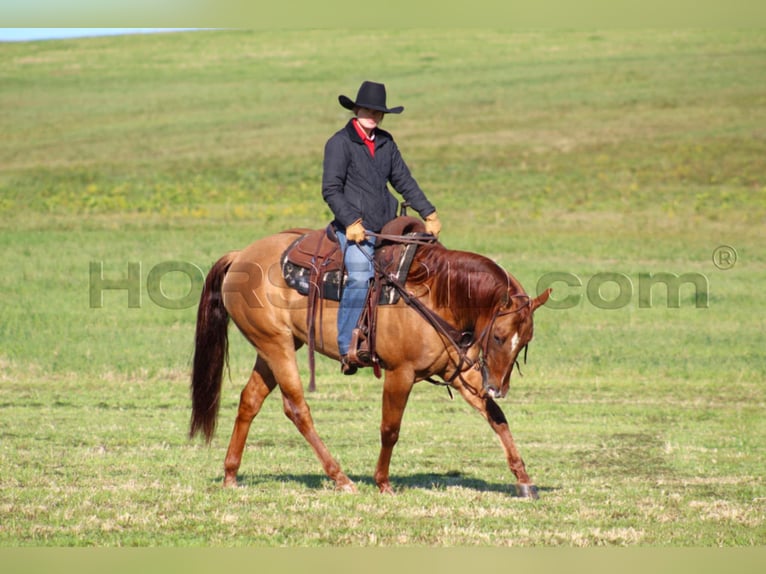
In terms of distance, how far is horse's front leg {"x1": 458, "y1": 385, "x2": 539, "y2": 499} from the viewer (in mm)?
8961

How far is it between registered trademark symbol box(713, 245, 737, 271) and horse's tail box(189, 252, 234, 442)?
59.5 feet

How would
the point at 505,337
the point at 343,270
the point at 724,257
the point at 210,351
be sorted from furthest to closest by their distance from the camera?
the point at 724,257 → the point at 210,351 → the point at 343,270 → the point at 505,337

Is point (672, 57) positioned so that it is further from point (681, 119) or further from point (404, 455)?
point (404, 455)

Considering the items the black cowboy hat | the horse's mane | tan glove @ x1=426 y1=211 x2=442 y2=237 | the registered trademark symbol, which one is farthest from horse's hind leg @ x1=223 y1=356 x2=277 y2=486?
the registered trademark symbol

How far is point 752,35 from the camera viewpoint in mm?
55469

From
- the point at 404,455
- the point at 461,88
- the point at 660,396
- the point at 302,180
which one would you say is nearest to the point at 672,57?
the point at 461,88

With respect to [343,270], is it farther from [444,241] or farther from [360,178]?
[444,241]

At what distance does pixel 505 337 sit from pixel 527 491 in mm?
1238

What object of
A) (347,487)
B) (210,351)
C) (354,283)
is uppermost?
(354,283)

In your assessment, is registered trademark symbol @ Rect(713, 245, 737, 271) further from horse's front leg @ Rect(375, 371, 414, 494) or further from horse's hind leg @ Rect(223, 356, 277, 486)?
horse's front leg @ Rect(375, 371, 414, 494)

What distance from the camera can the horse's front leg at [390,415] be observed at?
8.96 m

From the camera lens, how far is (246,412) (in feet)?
Result: 31.4

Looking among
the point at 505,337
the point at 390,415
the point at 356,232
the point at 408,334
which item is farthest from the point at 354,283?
the point at 505,337

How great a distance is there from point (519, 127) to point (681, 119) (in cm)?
605
